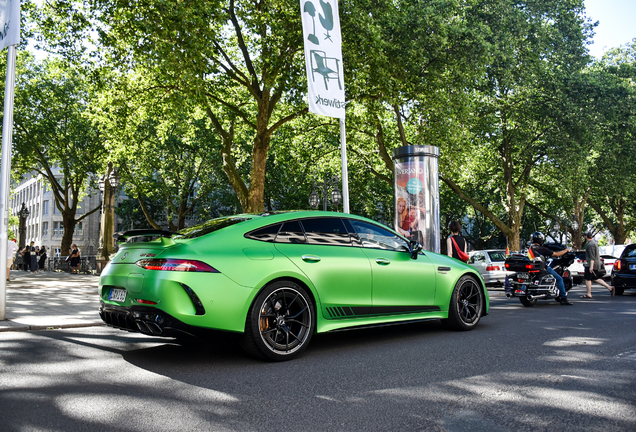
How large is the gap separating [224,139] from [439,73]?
28.7 ft

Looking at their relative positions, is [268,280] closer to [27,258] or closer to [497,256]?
[497,256]

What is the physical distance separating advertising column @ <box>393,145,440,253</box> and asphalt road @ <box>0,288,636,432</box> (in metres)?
8.31

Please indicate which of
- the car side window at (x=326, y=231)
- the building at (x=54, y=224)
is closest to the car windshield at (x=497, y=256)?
the car side window at (x=326, y=231)

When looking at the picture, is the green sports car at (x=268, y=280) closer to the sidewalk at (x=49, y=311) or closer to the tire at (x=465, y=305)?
the tire at (x=465, y=305)

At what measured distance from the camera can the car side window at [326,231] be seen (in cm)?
603

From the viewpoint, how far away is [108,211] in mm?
24391

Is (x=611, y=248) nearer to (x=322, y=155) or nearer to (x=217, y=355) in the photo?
(x=322, y=155)

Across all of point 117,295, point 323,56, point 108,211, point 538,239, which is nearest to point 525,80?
point 538,239

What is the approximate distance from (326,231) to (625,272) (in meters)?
12.1

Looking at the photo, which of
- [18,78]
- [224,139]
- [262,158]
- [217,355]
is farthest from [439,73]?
[18,78]

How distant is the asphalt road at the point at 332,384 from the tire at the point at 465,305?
1.12 ft

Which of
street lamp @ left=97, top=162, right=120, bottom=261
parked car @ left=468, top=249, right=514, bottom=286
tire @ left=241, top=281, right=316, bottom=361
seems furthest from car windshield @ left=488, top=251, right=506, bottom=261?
street lamp @ left=97, top=162, right=120, bottom=261

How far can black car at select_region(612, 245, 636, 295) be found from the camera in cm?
1467

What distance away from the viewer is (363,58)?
18297mm
